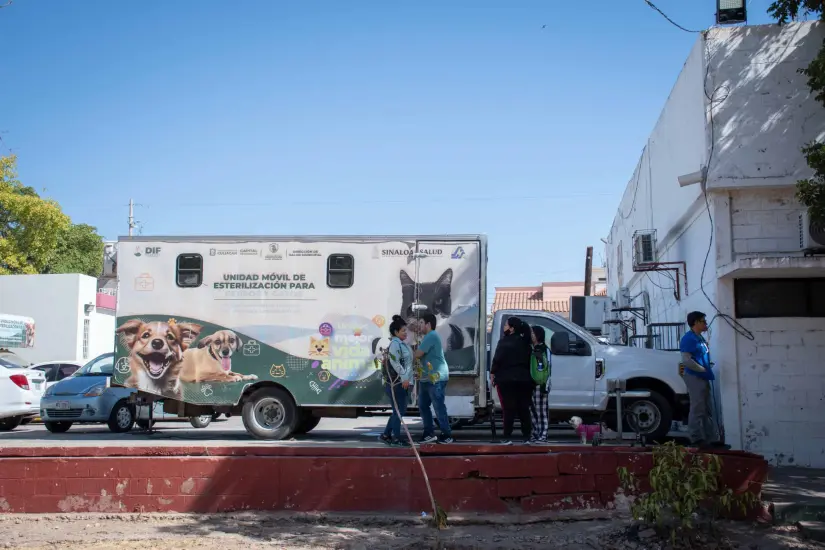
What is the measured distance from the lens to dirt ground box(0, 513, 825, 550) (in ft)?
21.2

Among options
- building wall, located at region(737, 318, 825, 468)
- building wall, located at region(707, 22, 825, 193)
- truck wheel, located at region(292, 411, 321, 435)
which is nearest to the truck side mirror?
building wall, located at region(737, 318, 825, 468)

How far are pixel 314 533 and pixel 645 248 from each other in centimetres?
Result: 957

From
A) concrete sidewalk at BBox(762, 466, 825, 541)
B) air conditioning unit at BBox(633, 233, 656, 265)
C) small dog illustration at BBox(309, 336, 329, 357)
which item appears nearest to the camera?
concrete sidewalk at BBox(762, 466, 825, 541)

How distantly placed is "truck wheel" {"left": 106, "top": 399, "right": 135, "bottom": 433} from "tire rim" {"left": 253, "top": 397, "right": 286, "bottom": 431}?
12.6ft

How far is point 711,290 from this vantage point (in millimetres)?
11383

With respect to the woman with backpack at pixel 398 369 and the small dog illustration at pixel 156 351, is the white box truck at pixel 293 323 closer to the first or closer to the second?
the small dog illustration at pixel 156 351

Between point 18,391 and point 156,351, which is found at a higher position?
point 156,351

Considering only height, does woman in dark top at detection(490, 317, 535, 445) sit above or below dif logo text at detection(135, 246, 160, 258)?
below

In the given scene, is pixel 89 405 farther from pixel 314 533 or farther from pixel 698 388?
pixel 698 388

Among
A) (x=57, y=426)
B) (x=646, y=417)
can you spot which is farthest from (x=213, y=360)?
(x=646, y=417)

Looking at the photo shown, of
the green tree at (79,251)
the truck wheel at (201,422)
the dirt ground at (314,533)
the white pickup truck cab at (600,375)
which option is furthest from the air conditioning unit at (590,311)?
the green tree at (79,251)

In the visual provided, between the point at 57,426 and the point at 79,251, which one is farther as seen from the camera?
the point at 79,251

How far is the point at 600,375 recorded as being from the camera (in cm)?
1173

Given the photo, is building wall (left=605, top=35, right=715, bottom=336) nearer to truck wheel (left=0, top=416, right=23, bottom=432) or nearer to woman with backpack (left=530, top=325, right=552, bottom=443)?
woman with backpack (left=530, top=325, right=552, bottom=443)
